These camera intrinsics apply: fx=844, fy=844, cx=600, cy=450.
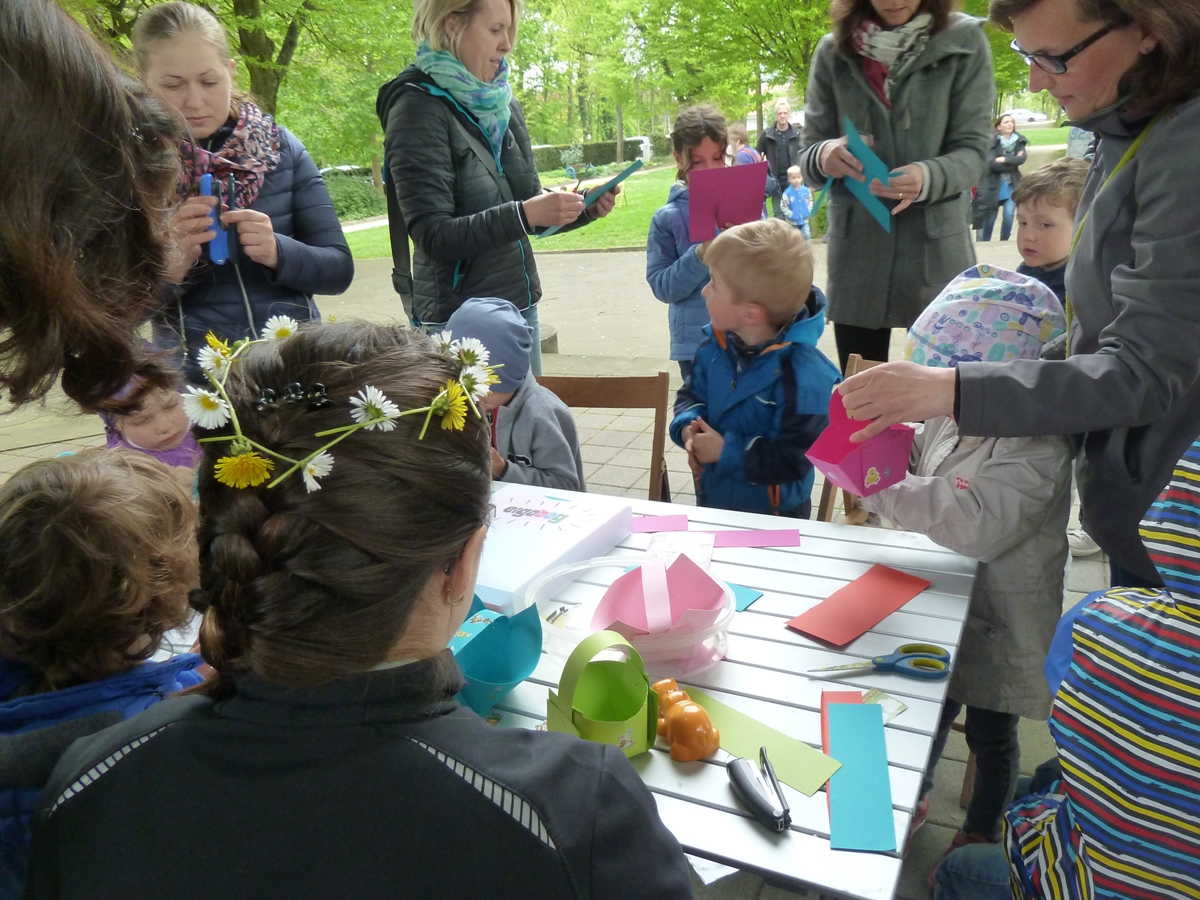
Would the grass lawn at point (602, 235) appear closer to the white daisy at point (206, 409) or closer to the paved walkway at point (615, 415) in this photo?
the paved walkway at point (615, 415)

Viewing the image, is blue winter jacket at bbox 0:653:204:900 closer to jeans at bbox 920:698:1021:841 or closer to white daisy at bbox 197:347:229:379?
white daisy at bbox 197:347:229:379

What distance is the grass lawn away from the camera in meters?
13.8

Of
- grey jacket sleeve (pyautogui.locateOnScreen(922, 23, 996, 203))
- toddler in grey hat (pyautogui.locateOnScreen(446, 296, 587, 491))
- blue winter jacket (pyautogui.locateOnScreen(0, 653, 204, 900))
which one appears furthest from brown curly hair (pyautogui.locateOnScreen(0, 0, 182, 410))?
grey jacket sleeve (pyautogui.locateOnScreen(922, 23, 996, 203))

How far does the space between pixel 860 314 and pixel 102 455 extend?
7.60 feet

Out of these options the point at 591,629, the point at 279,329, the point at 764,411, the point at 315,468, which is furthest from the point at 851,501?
the point at 315,468

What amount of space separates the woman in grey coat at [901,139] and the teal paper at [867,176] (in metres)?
0.04

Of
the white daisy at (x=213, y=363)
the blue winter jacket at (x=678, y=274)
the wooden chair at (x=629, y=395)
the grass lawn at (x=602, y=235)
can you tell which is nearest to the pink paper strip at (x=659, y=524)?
the wooden chair at (x=629, y=395)

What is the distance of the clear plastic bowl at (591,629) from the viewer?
138cm

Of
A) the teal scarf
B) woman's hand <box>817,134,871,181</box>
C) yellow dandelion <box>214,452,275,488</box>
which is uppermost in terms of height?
the teal scarf

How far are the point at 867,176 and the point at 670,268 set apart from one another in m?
1.20

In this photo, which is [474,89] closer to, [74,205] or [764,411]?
[764,411]

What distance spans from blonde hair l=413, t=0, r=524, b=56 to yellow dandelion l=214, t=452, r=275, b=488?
7.39ft

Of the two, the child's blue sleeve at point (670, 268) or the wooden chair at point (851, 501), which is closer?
the wooden chair at point (851, 501)

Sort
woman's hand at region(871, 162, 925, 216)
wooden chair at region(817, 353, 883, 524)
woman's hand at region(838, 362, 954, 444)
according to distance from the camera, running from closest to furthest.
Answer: woman's hand at region(838, 362, 954, 444)
wooden chair at region(817, 353, 883, 524)
woman's hand at region(871, 162, 925, 216)
